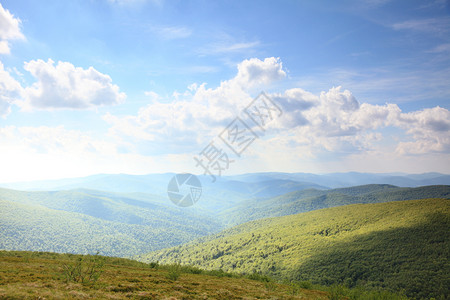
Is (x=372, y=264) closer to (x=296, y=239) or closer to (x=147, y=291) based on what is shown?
(x=296, y=239)

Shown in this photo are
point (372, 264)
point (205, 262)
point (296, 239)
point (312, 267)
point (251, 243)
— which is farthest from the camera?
point (251, 243)

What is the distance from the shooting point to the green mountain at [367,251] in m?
82.3

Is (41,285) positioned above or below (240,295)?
above

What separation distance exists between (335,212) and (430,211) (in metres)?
78.8

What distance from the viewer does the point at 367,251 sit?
107000 mm

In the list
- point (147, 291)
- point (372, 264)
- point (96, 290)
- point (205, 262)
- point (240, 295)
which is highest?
point (96, 290)

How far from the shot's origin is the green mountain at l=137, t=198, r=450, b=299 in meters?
82.3

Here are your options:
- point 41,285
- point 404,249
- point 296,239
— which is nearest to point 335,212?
point 296,239

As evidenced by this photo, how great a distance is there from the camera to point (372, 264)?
313 ft

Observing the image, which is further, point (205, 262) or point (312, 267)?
point (205, 262)

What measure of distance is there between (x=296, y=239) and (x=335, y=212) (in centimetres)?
6245

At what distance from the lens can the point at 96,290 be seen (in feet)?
54.0

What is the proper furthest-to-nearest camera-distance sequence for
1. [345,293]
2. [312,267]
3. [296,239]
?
1. [296,239]
2. [312,267]
3. [345,293]

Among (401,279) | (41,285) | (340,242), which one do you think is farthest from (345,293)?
(340,242)
